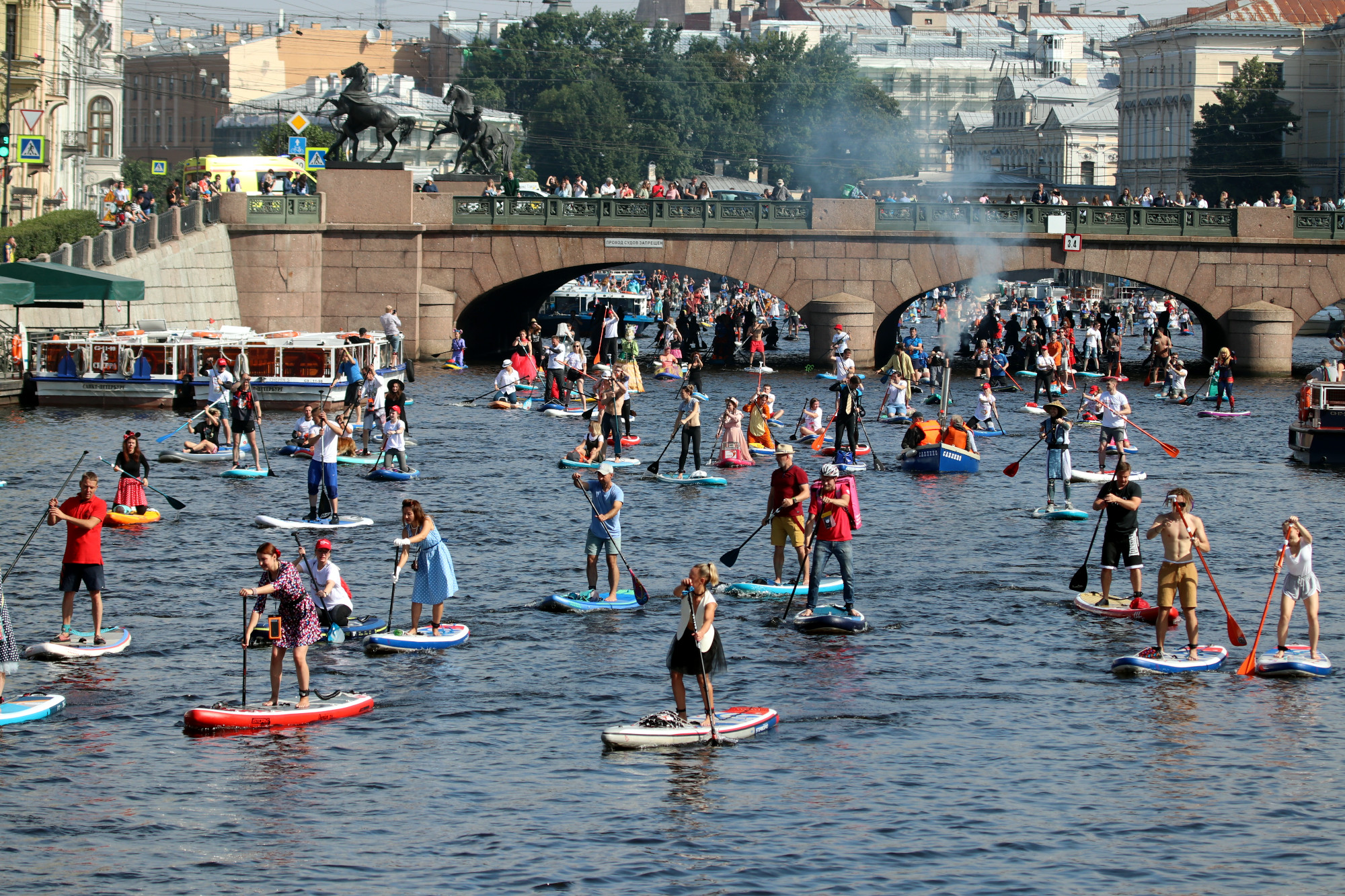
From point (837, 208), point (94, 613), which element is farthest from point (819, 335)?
point (94, 613)

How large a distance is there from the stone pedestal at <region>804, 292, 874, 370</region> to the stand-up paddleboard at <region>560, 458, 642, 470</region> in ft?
77.6

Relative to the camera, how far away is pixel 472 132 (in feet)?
211

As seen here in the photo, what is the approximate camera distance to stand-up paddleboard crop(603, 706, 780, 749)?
54.5ft

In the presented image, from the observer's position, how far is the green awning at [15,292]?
41.6m

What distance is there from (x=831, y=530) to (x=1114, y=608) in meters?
3.83

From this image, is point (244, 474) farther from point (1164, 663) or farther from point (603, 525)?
point (1164, 663)

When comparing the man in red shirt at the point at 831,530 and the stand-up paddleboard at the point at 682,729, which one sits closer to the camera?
the stand-up paddleboard at the point at 682,729

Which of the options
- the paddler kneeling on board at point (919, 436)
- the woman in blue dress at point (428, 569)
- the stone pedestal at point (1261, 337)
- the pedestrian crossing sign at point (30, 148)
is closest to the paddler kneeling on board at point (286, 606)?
the woman in blue dress at point (428, 569)

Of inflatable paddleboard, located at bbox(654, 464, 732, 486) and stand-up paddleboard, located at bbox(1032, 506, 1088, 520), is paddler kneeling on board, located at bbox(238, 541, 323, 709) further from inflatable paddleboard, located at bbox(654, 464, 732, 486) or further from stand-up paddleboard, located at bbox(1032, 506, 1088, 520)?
inflatable paddleboard, located at bbox(654, 464, 732, 486)

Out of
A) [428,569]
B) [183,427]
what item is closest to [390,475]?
[183,427]

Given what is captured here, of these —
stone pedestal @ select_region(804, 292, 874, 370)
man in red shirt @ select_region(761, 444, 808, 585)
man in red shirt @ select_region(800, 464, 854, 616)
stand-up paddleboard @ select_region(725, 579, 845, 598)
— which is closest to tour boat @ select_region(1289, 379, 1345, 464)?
stand-up paddleboard @ select_region(725, 579, 845, 598)

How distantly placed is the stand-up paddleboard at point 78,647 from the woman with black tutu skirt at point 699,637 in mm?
6605

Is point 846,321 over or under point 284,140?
under

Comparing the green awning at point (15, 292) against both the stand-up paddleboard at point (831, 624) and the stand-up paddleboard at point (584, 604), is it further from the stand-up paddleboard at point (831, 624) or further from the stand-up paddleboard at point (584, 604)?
the stand-up paddleboard at point (831, 624)
